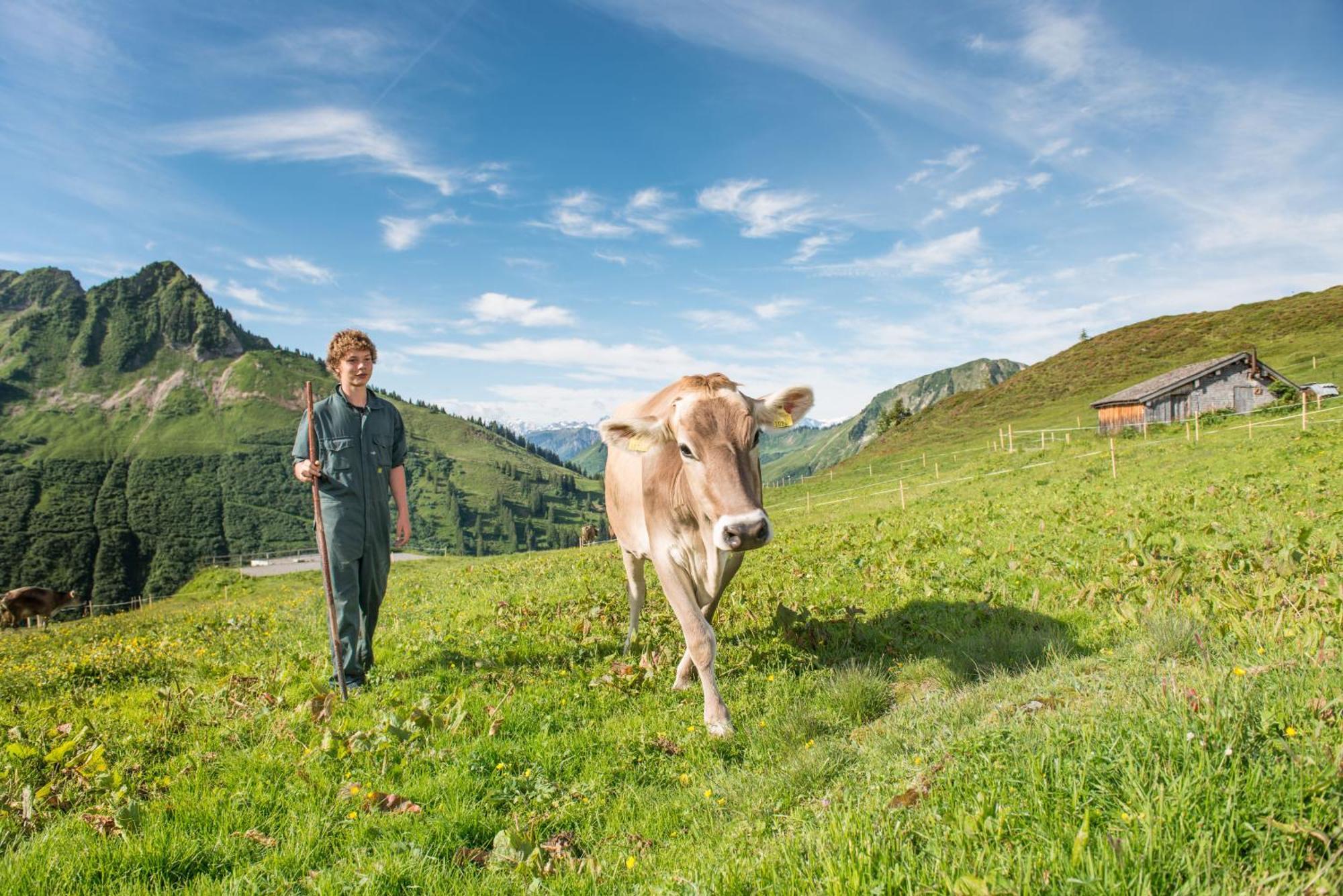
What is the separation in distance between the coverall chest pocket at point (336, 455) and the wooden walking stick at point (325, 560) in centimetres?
12

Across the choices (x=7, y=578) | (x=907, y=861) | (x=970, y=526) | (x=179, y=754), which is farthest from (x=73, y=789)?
(x=7, y=578)

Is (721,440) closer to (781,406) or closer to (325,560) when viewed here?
(781,406)

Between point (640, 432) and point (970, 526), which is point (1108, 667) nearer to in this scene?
point (640, 432)

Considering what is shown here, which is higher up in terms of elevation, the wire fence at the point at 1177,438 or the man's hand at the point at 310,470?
the man's hand at the point at 310,470

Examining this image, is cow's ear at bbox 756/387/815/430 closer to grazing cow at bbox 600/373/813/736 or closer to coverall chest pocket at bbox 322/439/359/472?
grazing cow at bbox 600/373/813/736

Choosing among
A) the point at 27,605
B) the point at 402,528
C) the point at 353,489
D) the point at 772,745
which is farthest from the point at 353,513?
the point at 27,605

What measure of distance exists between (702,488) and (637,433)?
0.96 meters

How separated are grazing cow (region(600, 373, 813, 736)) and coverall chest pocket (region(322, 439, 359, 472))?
3168 mm

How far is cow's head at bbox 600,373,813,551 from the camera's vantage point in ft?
17.3

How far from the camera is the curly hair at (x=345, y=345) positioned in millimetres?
7582

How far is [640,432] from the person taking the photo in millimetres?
6289

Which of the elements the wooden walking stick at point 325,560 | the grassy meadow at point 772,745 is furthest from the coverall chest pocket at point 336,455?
the grassy meadow at point 772,745

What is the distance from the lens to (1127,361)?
88.6 m

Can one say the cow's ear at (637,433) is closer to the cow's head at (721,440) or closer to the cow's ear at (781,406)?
the cow's head at (721,440)
